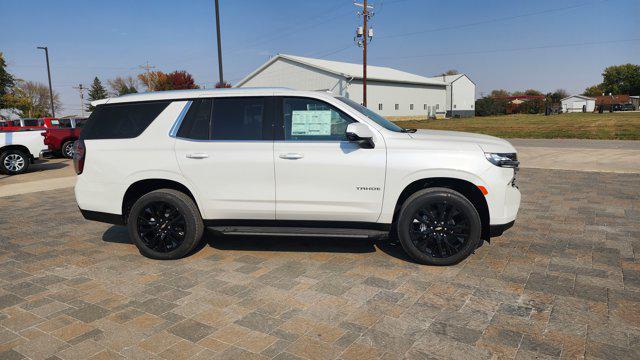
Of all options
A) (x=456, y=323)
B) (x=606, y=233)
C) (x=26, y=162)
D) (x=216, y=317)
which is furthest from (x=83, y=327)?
(x=26, y=162)

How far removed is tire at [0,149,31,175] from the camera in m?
12.6

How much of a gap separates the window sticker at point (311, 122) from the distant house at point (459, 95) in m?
64.3

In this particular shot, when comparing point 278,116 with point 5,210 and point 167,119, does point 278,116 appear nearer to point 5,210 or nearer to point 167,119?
point 167,119

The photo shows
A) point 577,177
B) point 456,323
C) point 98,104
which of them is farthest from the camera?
point 577,177

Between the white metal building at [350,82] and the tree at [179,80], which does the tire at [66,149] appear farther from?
the tree at [179,80]

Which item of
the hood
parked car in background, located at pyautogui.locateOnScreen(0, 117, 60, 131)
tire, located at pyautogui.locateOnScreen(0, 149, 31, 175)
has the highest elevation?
parked car in background, located at pyautogui.locateOnScreen(0, 117, 60, 131)

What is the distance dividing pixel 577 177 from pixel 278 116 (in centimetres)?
824

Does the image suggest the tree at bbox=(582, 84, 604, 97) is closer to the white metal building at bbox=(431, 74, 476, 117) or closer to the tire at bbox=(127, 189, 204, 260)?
the white metal building at bbox=(431, 74, 476, 117)

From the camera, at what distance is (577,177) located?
9562 millimetres

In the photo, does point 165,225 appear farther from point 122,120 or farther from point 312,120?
point 312,120

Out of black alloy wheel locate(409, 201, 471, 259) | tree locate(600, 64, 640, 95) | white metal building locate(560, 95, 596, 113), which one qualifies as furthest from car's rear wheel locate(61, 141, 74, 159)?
tree locate(600, 64, 640, 95)

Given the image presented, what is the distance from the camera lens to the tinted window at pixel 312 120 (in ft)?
14.1

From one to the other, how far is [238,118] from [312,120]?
81 cm

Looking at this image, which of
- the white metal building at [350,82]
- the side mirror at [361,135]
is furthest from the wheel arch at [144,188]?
the white metal building at [350,82]
